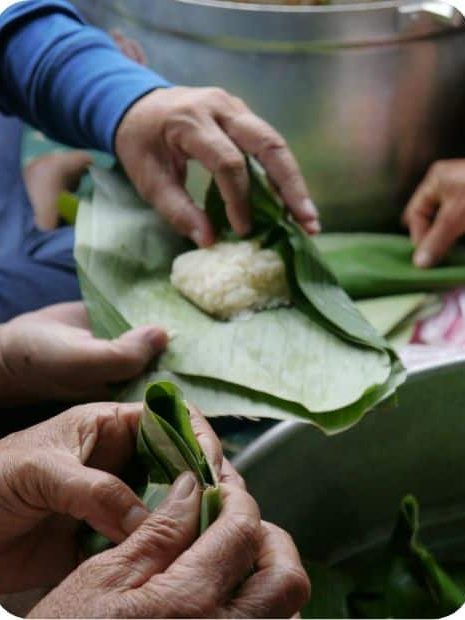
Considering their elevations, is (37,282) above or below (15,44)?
below

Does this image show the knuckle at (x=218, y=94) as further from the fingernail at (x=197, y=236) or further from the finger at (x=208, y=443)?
the finger at (x=208, y=443)

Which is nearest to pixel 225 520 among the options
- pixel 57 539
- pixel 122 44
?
pixel 57 539

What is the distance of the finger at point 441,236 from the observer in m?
1.14

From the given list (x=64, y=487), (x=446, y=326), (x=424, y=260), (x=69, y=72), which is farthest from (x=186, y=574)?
(x=69, y=72)

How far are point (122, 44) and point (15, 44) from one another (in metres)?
0.13

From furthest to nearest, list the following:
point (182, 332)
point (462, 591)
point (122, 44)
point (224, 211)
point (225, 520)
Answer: point (122, 44) → point (224, 211) → point (182, 332) → point (462, 591) → point (225, 520)

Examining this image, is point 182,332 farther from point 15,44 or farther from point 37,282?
point 15,44

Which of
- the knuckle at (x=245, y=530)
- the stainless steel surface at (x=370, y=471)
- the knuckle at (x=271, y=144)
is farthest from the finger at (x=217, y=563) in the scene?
the knuckle at (x=271, y=144)

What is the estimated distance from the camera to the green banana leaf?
2.74 ft

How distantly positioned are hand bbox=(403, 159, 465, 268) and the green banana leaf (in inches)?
14.7

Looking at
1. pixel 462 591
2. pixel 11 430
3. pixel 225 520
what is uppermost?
pixel 225 520

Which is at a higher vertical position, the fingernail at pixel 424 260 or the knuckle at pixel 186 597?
the knuckle at pixel 186 597

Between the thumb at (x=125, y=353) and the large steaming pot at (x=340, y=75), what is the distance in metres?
0.32

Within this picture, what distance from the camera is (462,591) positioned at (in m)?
0.87
